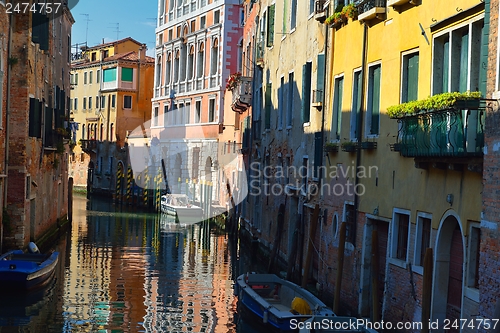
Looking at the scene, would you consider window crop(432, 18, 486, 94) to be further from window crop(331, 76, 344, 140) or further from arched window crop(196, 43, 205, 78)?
arched window crop(196, 43, 205, 78)

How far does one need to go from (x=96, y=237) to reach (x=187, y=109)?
14.6m

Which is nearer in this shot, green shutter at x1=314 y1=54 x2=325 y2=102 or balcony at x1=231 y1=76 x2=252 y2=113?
green shutter at x1=314 y1=54 x2=325 y2=102

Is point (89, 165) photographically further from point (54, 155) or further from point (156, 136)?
point (54, 155)

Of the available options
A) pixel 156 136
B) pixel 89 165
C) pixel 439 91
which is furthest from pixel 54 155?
pixel 89 165

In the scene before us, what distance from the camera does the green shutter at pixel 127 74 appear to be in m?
48.0

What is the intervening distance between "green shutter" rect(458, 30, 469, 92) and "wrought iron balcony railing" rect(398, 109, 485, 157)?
46 cm

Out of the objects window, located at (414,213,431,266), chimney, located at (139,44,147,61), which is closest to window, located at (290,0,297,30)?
window, located at (414,213,431,266)

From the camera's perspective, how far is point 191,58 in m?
39.8

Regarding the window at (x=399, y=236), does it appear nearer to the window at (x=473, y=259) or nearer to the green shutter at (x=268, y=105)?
the window at (x=473, y=259)

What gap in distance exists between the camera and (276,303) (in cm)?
1360

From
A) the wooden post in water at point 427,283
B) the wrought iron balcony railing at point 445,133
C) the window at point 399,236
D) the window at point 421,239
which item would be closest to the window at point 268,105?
the window at point 399,236

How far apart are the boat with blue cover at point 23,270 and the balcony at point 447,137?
7.93 m

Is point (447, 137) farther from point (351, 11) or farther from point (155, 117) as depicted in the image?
point (155, 117)

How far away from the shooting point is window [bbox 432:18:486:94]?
27.2ft
